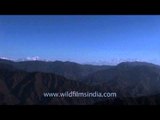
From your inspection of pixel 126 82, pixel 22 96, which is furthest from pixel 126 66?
pixel 22 96

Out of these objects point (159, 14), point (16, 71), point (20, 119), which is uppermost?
point (159, 14)

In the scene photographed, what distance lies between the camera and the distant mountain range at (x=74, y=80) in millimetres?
7887

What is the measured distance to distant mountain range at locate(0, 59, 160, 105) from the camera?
7887mm

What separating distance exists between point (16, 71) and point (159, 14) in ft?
5.50

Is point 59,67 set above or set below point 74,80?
above

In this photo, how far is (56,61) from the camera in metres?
7.93

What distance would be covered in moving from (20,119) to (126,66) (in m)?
1.28

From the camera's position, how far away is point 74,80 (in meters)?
7.94
